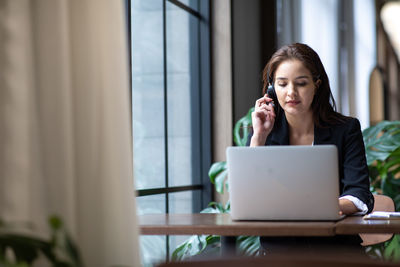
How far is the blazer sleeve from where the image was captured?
108 inches

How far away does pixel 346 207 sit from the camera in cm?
265

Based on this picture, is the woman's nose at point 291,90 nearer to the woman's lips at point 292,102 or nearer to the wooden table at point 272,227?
the woman's lips at point 292,102

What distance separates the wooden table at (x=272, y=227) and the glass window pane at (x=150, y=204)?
5.99ft

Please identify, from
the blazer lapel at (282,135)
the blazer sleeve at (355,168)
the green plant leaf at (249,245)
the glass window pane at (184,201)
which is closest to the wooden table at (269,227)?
the blazer sleeve at (355,168)

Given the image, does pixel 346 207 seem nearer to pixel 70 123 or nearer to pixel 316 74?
pixel 316 74

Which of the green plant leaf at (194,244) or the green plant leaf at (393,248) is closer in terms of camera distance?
the green plant leaf at (393,248)

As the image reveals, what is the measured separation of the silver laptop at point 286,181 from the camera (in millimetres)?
2348

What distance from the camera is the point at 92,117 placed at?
5.80 feet

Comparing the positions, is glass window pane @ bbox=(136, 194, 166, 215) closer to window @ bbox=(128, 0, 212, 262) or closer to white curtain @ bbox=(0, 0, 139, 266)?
window @ bbox=(128, 0, 212, 262)

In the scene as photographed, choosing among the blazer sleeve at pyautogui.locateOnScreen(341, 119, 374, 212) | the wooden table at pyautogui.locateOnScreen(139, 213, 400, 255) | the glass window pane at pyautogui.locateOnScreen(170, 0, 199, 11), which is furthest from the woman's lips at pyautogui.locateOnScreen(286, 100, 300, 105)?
the glass window pane at pyautogui.locateOnScreen(170, 0, 199, 11)

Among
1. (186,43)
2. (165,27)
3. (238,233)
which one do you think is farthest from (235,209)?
(186,43)

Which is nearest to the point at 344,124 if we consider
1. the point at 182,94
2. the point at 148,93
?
the point at 148,93

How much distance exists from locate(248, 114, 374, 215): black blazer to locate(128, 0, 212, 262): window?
55.5 inches

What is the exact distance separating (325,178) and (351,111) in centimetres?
562
